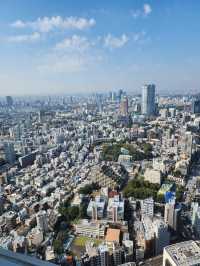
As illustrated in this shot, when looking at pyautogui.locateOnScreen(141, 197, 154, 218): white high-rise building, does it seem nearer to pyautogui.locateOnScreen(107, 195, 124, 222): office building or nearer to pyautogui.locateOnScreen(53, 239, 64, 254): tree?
pyautogui.locateOnScreen(107, 195, 124, 222): office building

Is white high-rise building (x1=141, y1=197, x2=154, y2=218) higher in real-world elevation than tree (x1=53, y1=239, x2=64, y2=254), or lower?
higher

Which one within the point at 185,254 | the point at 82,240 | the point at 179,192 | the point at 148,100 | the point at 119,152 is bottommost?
the point at 82,240

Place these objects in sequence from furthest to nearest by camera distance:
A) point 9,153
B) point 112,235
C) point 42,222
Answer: point 9,153 → point 42,222 → point 112,235

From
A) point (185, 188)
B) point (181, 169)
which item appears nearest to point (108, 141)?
point (181, 169)

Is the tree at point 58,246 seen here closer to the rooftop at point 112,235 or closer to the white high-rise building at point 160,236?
the rooftop at point 112,235

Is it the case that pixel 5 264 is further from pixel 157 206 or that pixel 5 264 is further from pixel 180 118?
pixel 180 118

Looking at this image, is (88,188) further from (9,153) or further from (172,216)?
(9,153)

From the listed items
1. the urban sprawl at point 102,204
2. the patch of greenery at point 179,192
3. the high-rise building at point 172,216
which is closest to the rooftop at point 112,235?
the urban sprawl at point 102,204

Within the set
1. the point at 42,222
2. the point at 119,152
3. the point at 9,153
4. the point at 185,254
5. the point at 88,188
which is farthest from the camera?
the point at 119,152

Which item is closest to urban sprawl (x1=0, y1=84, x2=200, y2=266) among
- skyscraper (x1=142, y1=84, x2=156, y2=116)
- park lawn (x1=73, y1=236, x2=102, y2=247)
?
park lawn (x1=73, y1=236, x2=102, y2=247)

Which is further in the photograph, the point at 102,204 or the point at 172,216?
the point at 102,204

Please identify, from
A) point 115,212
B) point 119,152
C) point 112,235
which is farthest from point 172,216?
point 119,152
